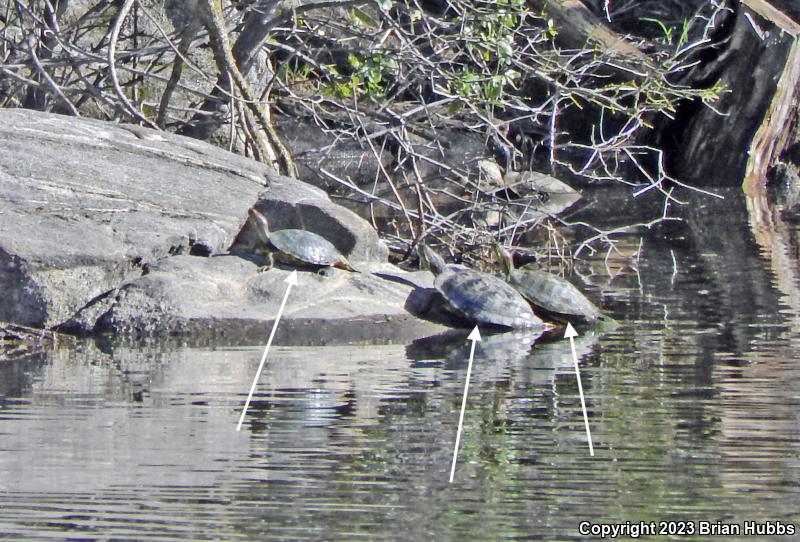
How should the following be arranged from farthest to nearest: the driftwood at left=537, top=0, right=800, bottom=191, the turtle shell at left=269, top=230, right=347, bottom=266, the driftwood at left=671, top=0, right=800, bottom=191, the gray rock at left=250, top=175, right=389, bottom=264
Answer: the driftwood at left=671, top=0, right=800, bottom=191 → the driftwood at left=537, top=0, right=800, bottom=191 → the gray rock at left=250, top=175, right=389, bottom=264 → the turtle shell at left=269, top=230, right=347, bottom=266

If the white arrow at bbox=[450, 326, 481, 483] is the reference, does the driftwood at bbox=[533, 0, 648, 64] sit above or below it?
above

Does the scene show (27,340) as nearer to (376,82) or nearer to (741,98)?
(376,82)

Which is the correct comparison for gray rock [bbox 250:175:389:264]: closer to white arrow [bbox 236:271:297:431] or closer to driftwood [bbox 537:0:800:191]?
white arrow [bbox 236:271:297:431]

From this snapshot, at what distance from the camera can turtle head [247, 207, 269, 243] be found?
790 centimetres

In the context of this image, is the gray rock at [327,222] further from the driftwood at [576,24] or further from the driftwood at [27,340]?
the driftwood at [576,24]

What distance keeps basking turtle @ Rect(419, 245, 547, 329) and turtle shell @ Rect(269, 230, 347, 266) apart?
63 cm

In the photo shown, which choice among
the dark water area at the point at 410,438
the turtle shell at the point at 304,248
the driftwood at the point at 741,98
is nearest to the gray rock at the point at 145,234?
the turtle shell at the point at 304,248

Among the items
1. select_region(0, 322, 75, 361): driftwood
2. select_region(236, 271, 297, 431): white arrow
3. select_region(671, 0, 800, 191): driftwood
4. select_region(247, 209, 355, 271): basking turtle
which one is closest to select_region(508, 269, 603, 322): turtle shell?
select_region(247, 209, 355, 271): basking turtle

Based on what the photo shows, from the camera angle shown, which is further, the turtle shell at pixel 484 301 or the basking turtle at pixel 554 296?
the basking turtle at pixel 554 296

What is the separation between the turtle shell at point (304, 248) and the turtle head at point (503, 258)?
1.14 metres

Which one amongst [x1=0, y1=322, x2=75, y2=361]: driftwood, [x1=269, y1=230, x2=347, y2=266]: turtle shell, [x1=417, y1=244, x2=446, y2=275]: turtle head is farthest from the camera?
[x1=417, y1=244, x2=446, y2=275]: turtle head

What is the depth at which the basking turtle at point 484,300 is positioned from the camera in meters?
7.33

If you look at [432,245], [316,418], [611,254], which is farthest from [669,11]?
[316,418]

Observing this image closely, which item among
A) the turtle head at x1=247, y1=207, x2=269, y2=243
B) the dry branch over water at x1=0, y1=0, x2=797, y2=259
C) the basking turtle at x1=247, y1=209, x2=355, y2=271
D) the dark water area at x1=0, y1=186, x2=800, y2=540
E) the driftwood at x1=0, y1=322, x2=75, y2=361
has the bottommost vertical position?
the dark water area at x1=0, y1=186, x2=800, y2=540
